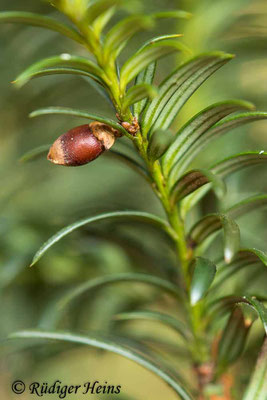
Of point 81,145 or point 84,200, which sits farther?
point 84,200

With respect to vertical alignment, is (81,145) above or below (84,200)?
below

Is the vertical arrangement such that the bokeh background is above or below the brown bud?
above

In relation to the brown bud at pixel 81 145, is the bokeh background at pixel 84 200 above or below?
above

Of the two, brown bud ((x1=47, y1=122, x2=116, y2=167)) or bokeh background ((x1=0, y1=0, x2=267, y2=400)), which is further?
bokeh background ((x1=0, y1=0, x2=267, y2=400))
